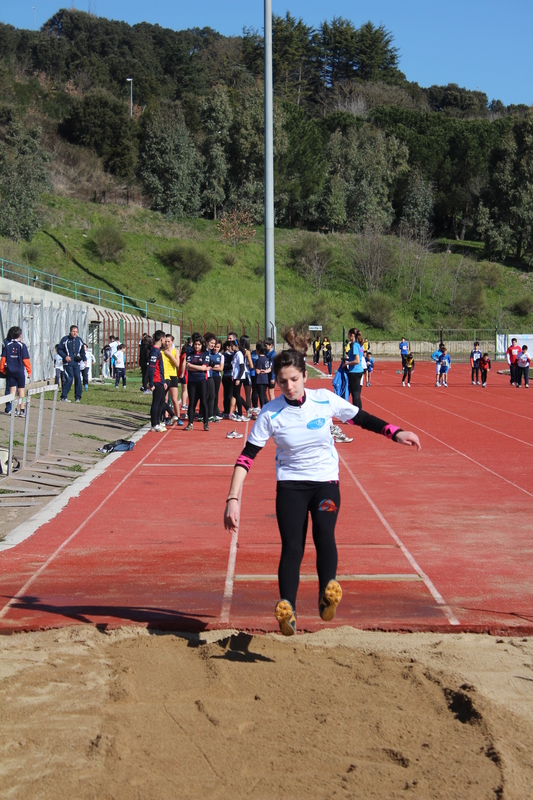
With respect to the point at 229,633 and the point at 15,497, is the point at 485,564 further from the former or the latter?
the point at 15,497

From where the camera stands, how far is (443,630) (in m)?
5.45

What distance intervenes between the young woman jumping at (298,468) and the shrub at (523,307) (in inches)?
2609

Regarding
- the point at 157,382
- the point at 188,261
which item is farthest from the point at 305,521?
the point at 188,261

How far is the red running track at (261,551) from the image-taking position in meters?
5.79

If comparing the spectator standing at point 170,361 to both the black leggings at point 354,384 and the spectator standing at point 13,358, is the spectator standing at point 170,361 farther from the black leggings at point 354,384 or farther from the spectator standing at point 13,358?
the black leggings at point 354,384

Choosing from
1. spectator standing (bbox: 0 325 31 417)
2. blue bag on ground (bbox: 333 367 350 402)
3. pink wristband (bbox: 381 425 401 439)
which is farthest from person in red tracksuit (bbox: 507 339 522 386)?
pink wristband (bbox: 381 425 401 439)

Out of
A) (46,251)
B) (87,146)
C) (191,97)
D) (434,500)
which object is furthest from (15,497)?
(191,97)

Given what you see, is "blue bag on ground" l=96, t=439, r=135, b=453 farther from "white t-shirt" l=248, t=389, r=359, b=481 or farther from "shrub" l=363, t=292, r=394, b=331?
"shrub" l=363, t=292, r=394, b=331

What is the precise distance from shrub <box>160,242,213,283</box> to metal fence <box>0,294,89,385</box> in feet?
103

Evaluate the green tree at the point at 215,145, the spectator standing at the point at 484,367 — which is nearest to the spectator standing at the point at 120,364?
the spectator standing at the point at 484,367

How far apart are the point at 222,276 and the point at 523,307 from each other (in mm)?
25061

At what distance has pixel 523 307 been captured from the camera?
67.6 metres

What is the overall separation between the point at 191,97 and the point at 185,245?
24.4m

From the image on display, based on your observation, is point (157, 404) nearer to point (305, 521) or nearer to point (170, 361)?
point (170, 361)
